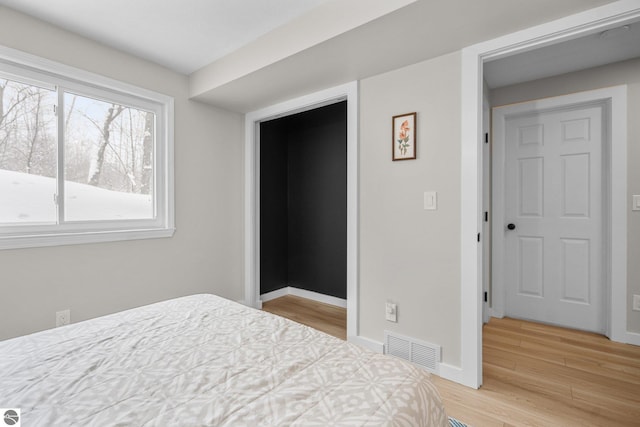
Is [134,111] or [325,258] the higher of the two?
[134,111]

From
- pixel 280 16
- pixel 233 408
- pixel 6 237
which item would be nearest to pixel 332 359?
pixel 233 408

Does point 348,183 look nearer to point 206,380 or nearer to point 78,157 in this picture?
point 206,380

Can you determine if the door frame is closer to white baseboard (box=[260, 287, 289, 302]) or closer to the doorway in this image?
the doorway

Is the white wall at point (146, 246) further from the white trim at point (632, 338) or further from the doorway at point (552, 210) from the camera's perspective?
the white trim at point (632, 338)

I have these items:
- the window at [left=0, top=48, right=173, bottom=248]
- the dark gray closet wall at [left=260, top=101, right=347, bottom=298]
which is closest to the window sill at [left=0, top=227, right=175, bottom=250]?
the window at [left=0, top=48, right=173, bottom=248]

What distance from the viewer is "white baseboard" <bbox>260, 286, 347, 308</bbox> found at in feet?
12.0

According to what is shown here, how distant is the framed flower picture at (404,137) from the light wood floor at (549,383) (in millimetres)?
1587

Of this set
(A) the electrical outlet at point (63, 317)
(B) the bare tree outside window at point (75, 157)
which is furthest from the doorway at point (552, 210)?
(A) the electrical outlet at point (63, 317)

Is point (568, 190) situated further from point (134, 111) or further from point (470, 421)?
point (134, 111)

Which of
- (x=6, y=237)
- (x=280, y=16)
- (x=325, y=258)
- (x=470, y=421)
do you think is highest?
(x=280, y=16)

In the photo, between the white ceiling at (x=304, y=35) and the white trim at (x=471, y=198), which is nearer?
the white ceiling at (x=304, y=35)

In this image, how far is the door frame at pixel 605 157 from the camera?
99.6 inches

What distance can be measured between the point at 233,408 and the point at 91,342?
0.73m

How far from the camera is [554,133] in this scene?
2.91m
